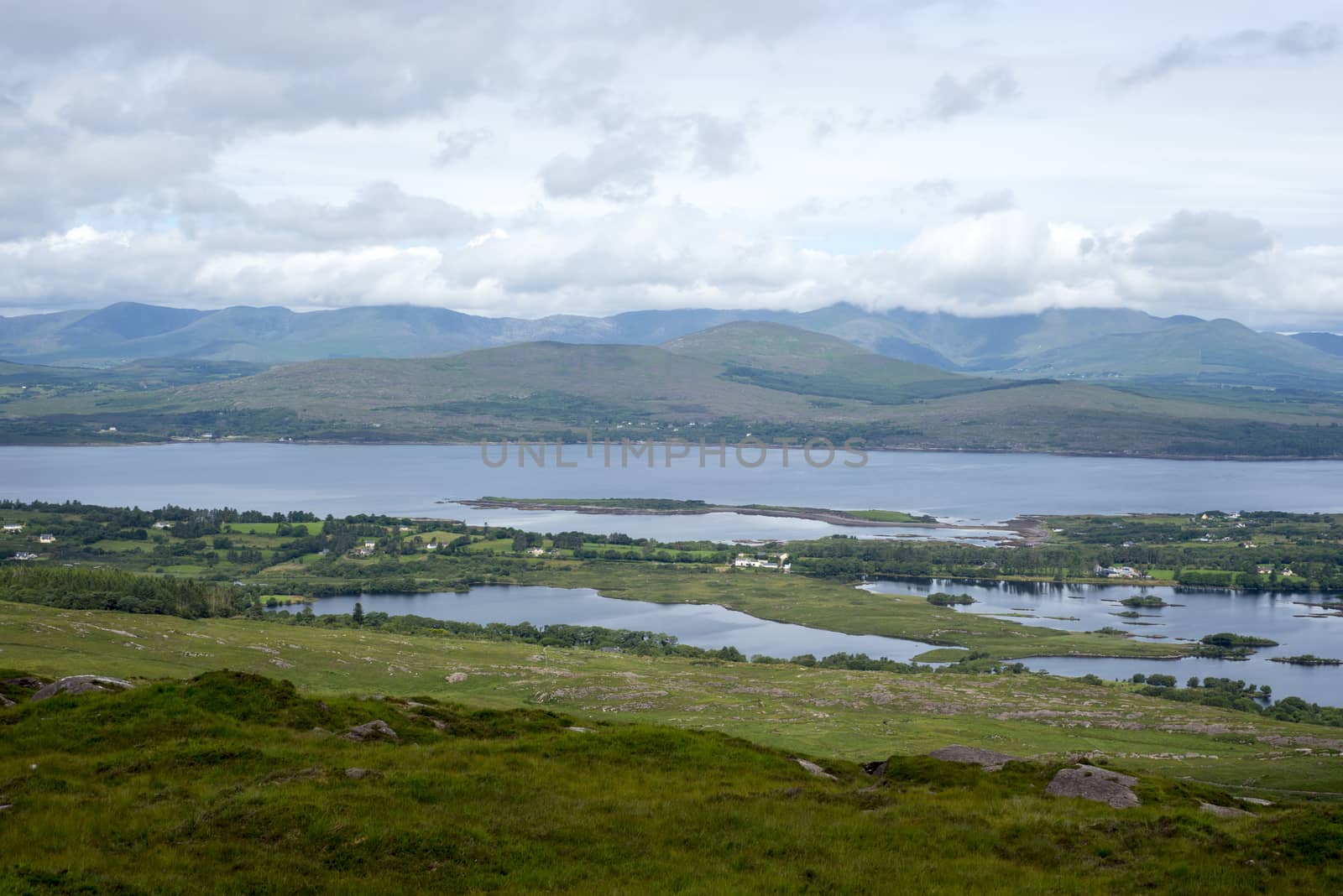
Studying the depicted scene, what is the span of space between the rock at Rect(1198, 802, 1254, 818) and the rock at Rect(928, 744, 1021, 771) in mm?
4195

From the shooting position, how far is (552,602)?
94.7m

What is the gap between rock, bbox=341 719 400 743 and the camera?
2121 cm

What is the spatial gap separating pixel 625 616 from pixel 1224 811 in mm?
71155

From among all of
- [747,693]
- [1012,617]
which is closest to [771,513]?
[1012,617]

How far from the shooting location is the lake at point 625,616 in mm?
77625

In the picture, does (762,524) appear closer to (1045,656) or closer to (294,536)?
(294,536)

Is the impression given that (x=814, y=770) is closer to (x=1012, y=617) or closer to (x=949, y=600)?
(x=1012, y=617)

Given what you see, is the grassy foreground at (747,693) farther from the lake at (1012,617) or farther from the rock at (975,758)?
the lake at (1012,617)

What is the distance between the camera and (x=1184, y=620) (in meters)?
88.7

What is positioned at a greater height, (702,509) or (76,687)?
(76,687)

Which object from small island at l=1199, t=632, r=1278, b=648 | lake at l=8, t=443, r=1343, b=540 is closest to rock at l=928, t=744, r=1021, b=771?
small island at l=1199, t=632, r=1278, b=648

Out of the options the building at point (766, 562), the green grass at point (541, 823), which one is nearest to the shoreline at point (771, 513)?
the building at point (766, 562)

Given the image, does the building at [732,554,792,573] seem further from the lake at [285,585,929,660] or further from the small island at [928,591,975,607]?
the lake at [285,585,929,660]

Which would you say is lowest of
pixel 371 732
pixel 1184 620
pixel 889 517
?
pixel 1184 620
